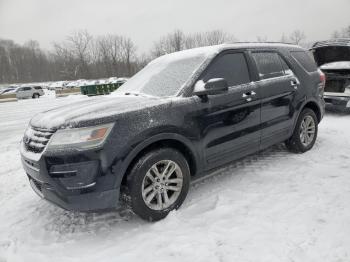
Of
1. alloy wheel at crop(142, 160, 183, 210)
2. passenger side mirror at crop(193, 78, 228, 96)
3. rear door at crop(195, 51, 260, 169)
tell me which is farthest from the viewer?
rear door at crop(195, 51, 260, 169)

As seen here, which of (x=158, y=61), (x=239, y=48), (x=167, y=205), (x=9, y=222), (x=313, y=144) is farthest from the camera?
(x=313, y=144)

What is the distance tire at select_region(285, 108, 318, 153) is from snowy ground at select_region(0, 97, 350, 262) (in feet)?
1.62

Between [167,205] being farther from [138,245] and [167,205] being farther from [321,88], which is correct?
[321,88]

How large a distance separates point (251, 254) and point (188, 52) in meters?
2.69

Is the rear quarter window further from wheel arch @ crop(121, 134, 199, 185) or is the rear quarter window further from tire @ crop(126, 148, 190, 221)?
tire @ crop(126, 148, 190, 221)

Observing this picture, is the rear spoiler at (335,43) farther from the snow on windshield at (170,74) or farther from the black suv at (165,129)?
the snow on windshield at (170,74)

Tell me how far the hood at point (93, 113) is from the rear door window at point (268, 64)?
5.51ft

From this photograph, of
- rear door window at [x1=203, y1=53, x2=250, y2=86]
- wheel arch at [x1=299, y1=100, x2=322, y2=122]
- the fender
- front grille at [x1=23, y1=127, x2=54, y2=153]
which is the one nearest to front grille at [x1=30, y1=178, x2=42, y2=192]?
front grille at [x1=23, y1=127, x2=54, y2=153]

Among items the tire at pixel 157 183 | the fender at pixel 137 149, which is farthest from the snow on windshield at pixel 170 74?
the tire at pixel 157 183

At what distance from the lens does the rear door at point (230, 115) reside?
3.49 m

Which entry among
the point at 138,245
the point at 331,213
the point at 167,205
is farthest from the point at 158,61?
the point at 331,213

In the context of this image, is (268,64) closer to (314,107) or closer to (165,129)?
(314,107)

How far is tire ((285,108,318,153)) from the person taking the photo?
4.79 meters

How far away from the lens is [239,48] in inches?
159
